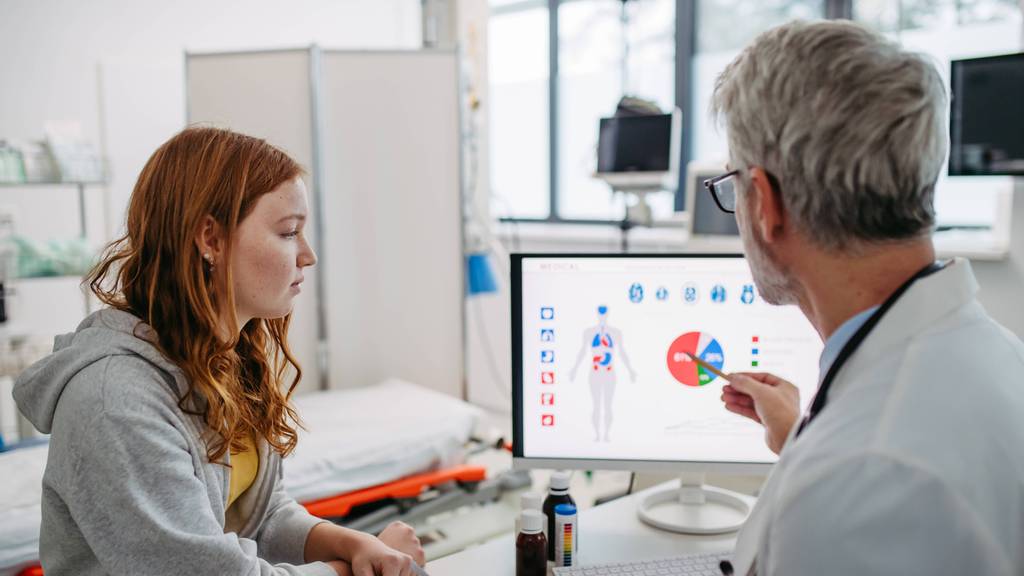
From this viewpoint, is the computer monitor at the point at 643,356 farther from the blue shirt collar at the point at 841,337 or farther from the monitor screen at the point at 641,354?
the blue shirt collar at the point at 841,337

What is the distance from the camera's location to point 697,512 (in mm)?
1408

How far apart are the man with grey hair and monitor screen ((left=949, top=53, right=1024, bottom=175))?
138 cm

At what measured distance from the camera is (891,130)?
29.2 inches

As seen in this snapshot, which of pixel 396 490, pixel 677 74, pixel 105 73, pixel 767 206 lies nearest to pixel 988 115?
pixel 767 206

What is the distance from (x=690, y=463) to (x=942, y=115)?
74cm

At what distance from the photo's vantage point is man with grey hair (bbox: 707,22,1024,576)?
2.15ft

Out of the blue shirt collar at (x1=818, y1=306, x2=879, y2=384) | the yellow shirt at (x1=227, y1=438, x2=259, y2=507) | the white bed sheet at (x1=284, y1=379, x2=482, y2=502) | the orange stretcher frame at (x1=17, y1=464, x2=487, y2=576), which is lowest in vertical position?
the orange stretcher frame at (x1=17, y1=464, x2=487, y2=576)

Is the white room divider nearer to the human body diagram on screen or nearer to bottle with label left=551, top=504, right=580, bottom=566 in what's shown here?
the human body diagram on screen

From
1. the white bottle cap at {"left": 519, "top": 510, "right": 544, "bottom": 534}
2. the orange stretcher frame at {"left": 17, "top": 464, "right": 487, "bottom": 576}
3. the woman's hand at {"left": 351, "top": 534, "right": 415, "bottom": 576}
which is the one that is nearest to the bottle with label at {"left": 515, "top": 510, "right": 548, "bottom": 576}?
the white bottle cap at {"left": 519, "top": 510, "right": 544, "bottom": 534}

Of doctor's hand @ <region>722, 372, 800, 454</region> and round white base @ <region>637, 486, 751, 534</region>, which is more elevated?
doctor's hand @ <region>722, 372, 800, 454</region>

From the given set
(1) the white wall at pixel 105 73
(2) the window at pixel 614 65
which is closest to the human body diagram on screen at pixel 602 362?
→ (2) the window at pixel 614 65

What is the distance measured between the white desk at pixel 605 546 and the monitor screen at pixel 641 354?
10 centimetres

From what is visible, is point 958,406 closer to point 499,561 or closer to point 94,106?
point 499,561

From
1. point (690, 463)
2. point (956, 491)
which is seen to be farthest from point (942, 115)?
point (690, 463)
